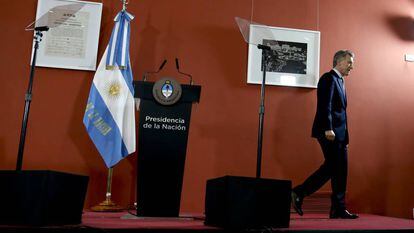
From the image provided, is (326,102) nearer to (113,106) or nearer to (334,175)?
(334,175)

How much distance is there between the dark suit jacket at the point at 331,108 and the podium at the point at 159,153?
1.23 meters

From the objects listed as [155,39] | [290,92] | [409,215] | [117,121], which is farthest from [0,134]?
[409,215]

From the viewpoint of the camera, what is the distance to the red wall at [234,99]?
4195 millimetres

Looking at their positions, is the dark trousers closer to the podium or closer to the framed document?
the podium

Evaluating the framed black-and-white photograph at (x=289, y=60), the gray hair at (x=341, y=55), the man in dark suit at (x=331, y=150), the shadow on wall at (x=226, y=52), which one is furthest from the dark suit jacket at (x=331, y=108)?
the shadow on wall at (x=226, y=52)

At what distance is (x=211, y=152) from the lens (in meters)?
4.38

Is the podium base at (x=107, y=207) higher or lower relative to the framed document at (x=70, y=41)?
lower

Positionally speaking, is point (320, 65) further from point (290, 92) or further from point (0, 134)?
point (0, 134)

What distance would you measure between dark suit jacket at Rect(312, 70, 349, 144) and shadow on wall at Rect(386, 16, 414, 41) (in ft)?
5.30

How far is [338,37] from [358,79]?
490 mm

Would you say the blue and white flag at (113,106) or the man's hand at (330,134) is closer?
the man's hand at (330,134)

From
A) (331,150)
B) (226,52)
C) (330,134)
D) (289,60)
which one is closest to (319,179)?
(331,150)

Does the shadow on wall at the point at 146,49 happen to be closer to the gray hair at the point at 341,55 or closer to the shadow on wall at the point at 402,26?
the gray hair at the point at 341,55

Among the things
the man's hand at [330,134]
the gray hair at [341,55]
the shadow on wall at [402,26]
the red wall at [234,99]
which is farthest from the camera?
the shadow on wall at [402,26]
